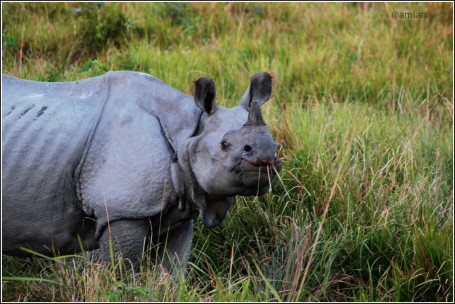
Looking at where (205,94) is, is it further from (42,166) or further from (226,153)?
(42,166)

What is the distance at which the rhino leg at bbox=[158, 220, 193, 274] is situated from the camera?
3467 mm

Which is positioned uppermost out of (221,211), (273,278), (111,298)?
(221,211)

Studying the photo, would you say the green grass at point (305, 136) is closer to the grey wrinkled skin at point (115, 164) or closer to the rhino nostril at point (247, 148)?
the grey wrinkled skin at point (115, 164)

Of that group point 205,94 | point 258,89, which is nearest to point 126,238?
point 205,94

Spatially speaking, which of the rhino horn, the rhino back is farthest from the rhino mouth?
the rhino back

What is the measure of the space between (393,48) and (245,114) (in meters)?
3.91

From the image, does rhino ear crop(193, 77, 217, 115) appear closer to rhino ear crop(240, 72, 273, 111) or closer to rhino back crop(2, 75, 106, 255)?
rhino ear crop(240, 72, 273, 111)

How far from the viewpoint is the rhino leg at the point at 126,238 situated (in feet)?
10.3

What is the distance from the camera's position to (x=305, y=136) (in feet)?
15.4

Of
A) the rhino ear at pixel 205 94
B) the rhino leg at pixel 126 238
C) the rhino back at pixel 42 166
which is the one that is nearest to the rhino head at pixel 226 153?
the rhino ear at pixel 205 94

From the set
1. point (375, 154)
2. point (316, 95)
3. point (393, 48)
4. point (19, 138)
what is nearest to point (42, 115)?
point (19, 138)

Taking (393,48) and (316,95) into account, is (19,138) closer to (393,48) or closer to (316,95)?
(316,95)

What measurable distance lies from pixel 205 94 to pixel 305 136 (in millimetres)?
1670

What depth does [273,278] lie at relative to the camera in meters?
3.62
